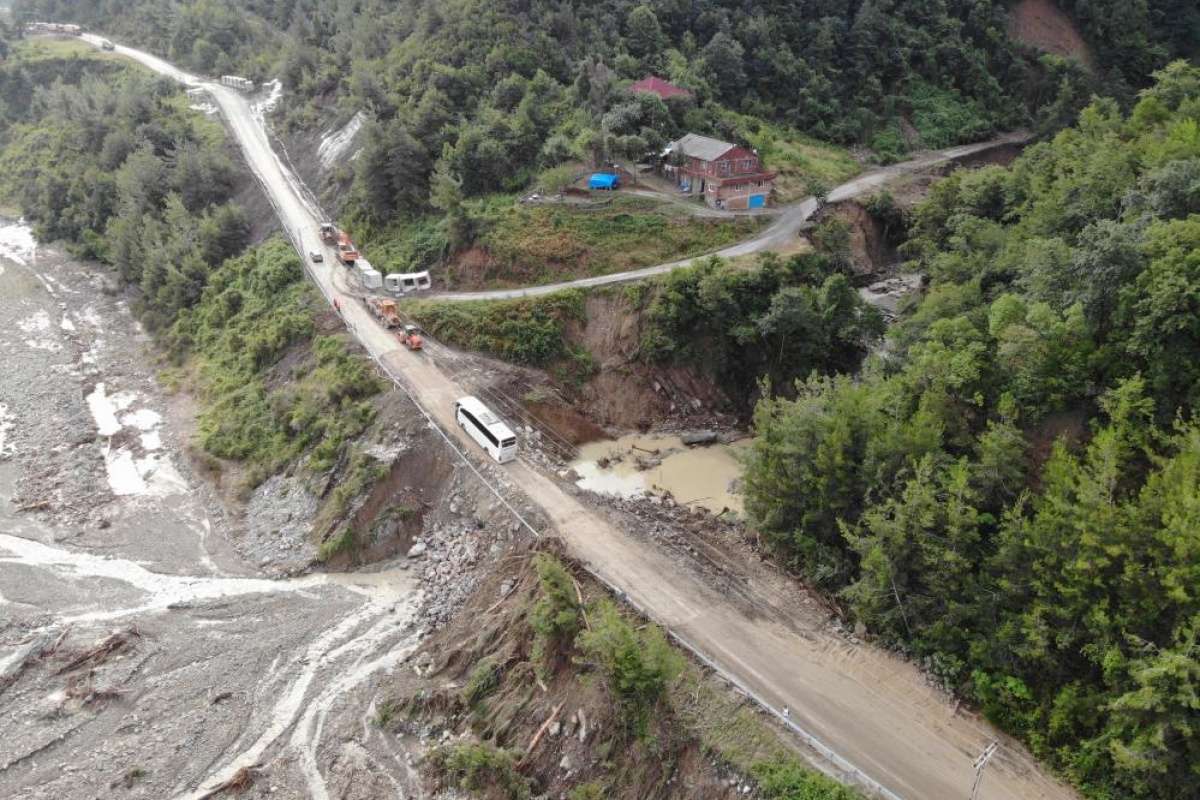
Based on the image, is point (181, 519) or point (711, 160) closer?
point (181, 519)

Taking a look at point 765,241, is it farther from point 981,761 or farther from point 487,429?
point 981,761

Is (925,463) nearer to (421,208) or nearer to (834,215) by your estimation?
(834,215)

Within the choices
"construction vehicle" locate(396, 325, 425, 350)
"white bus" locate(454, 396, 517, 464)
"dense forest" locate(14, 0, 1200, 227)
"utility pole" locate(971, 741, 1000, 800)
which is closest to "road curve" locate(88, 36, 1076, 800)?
"utility pole" locate(971, 741, 1000, 800)

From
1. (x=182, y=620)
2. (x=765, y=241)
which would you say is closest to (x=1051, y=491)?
(x=765, y=241)

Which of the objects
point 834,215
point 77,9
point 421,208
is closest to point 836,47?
point 834,215

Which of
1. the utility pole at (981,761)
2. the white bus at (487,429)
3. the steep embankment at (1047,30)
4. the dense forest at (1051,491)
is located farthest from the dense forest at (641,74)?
the utility pole at (981,761)

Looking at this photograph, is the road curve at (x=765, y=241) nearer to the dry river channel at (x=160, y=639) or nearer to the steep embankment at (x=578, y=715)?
the dry river channel at (x=160, y=639)
